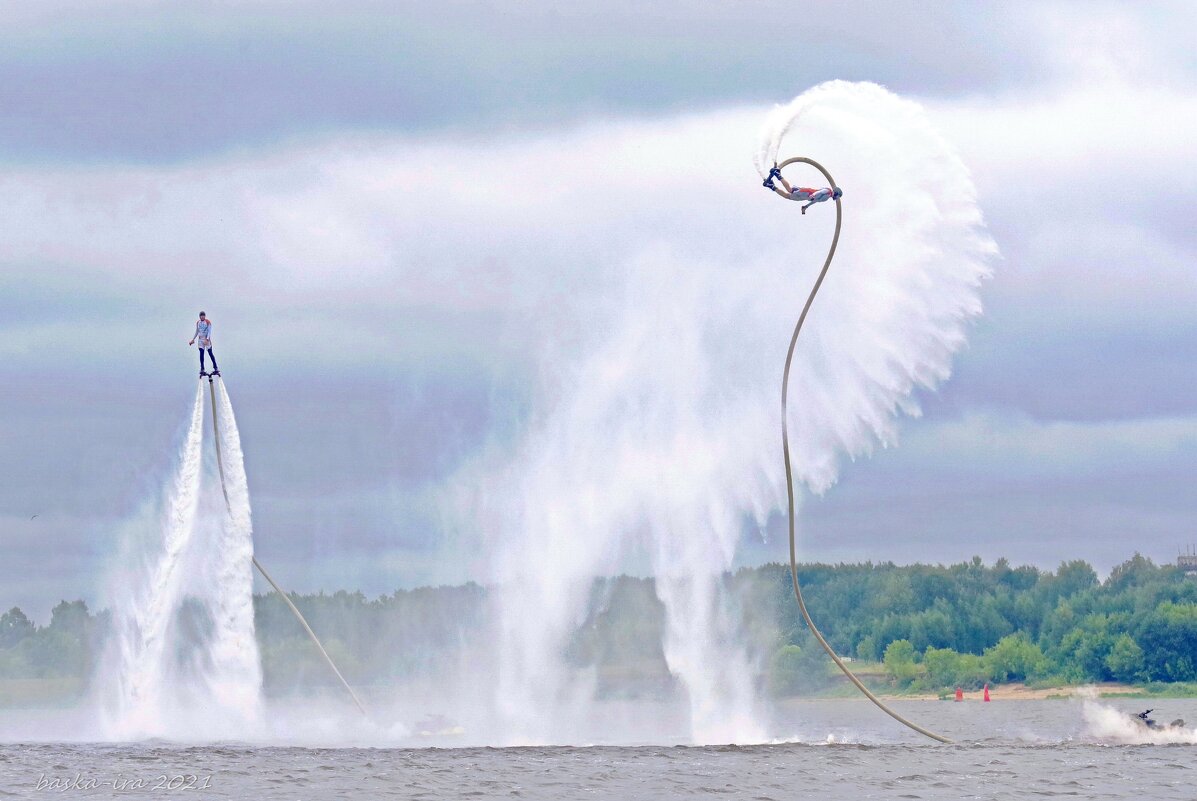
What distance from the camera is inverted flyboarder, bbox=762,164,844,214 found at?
218ft

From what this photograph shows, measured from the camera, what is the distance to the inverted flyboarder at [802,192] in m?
66.4

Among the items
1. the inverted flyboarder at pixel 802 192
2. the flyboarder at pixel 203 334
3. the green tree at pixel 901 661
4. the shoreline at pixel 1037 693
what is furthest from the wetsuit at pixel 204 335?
the green tree at pixel 901 661

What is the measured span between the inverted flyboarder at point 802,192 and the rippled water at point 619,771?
2320cm

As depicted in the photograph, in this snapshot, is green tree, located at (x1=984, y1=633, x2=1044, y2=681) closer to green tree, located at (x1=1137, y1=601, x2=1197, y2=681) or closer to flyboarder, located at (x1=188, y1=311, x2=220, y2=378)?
green tree, located at (x1=1137, y1=601, x2=1197, y2=681)

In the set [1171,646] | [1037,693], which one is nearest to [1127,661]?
[1171,646]

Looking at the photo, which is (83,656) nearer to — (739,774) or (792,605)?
(739,774)

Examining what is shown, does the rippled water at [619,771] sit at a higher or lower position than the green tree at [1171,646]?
lower

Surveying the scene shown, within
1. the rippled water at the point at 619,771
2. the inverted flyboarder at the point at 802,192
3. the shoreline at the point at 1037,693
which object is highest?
the inverted flyboarder at the point at 802,192

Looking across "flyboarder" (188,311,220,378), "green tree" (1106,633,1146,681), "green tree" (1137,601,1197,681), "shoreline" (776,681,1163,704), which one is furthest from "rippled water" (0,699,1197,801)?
"green tree" (1137,601,1197,681)

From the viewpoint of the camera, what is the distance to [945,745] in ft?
310

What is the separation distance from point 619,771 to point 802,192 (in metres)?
26.9

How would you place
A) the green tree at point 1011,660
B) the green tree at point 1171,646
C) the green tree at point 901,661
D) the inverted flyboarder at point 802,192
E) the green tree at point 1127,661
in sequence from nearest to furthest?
the inverted flyboarder at point 802,192 → the green tree at point 1171,646 → the green tree at point 1127,661 → the green tree at point 1011,660 → the green tree at point 901,661

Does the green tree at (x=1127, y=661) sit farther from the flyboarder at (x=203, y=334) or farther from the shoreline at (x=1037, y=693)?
the flyboarder at (x=203, y=334)

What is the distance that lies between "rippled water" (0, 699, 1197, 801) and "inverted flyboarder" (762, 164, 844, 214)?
76.1ft
